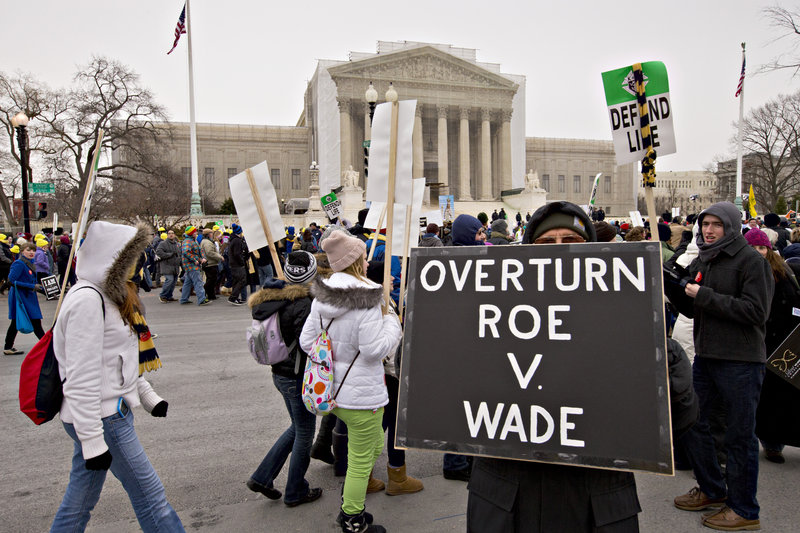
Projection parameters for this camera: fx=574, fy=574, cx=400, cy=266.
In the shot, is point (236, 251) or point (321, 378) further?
point (236, 251)

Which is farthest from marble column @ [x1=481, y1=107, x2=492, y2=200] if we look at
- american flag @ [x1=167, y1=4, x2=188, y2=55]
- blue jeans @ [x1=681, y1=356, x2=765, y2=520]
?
blue jeans @ [x1=681, y1=356, x2=765, y2=520]

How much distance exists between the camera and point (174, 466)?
4621 millimetres

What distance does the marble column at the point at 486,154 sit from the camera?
6050cm

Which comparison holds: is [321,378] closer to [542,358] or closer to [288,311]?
[288,311]

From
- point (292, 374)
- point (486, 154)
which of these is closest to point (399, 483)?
point (292, 374)

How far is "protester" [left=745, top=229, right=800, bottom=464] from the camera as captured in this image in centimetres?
421

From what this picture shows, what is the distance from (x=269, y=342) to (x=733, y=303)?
282 cm

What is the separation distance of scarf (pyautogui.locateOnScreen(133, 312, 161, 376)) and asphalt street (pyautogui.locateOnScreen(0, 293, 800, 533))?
1.18 meters

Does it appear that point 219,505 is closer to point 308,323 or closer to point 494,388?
point 308,323

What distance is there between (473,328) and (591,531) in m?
0.79

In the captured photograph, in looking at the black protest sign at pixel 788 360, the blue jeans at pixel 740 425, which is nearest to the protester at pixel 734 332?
the blue jeans at pixel 740 425

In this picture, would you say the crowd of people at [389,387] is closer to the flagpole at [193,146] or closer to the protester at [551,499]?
the protester at [551,499]

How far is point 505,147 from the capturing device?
204ft

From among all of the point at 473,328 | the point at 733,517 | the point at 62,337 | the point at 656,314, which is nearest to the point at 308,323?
the point at 62,337
